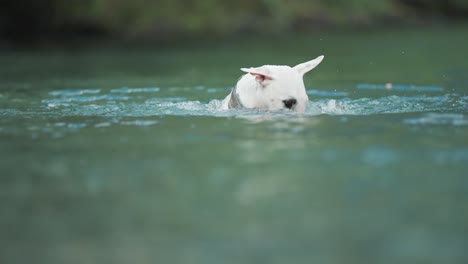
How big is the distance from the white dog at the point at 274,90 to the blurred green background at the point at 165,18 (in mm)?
15255

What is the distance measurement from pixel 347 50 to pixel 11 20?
10.9 metres

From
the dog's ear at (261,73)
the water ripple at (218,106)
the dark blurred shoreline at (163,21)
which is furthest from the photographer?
the dark blurred shoreline at (163,21)

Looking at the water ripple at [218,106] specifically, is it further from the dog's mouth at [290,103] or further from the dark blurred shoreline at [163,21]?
the dark blurred shoreline at [163,21]

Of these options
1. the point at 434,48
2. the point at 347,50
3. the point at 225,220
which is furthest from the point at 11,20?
the point at 225,220

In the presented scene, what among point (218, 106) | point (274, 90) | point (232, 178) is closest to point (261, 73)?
point (274, 90)

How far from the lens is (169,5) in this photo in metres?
23.6

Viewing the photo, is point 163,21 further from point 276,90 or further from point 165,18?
point 276,90

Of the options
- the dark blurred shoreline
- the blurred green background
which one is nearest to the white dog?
the dark blurred shoreline

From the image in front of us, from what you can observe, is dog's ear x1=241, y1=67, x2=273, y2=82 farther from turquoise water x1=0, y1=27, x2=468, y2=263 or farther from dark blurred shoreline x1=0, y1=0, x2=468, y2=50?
dark blurred shoreline x1=0, y1=0, x2=468, y2=50

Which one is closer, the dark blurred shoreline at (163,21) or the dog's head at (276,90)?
the dog's head at (276,90)

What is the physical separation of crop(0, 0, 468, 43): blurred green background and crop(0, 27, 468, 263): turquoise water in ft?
42.1

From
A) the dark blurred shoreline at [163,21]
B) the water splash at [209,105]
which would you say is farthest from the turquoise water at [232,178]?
the dark blurred shoreline at [163,21]

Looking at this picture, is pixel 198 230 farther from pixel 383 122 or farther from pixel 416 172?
pixel 383 122

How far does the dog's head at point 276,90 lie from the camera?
778 cm
